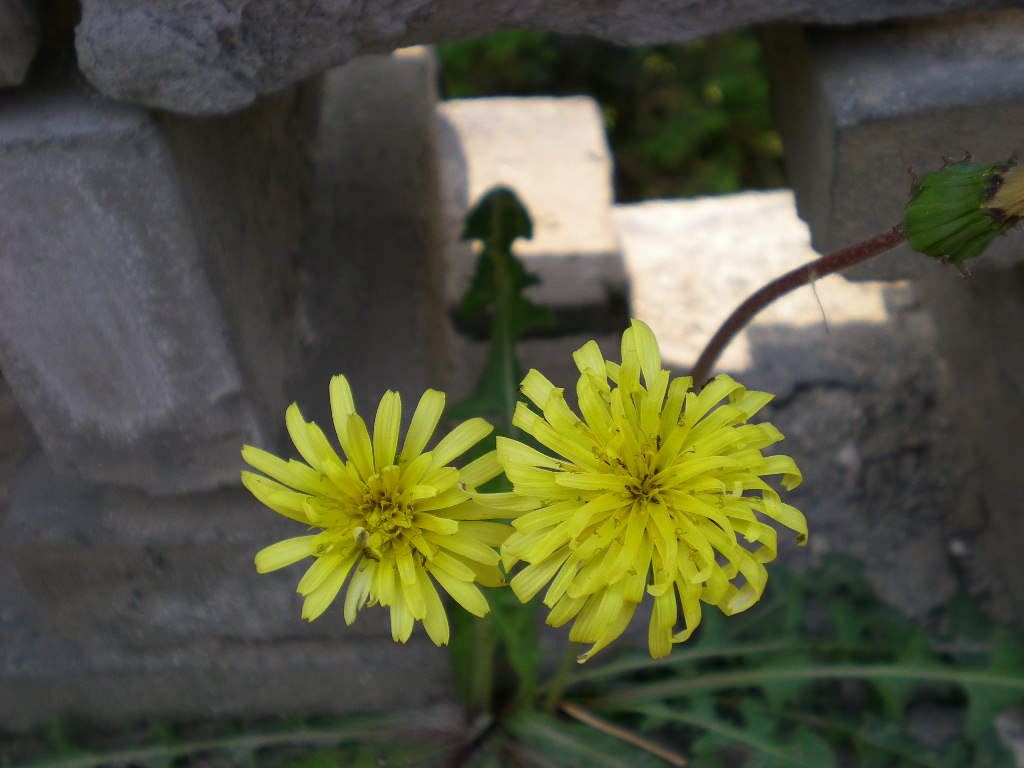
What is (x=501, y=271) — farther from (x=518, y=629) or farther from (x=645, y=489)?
(x=645, y=489)

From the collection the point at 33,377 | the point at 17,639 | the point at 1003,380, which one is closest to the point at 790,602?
the point at 1003,380

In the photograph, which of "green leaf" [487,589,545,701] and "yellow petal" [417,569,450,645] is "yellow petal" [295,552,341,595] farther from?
"green leaf" [487,589,545,701]

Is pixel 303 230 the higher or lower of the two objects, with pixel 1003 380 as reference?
higher

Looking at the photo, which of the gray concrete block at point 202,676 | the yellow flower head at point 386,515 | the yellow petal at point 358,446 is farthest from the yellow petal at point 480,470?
the gray concrete block at point 202,676

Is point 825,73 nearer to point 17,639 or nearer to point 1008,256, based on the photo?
point 1008,256

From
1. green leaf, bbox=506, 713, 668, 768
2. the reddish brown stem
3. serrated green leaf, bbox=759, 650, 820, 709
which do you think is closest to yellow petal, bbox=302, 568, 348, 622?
the reddish brown stem

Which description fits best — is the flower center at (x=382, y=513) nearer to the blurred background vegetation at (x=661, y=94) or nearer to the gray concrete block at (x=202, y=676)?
the gray concrete block at (x=202, y=676)

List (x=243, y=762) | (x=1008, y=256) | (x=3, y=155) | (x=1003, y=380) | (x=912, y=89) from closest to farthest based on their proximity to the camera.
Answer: (x=3, y=155) → (x=912, y=89) → (x=1008, y=256) → (x=243, y=762) → (x=1003, y=380)
